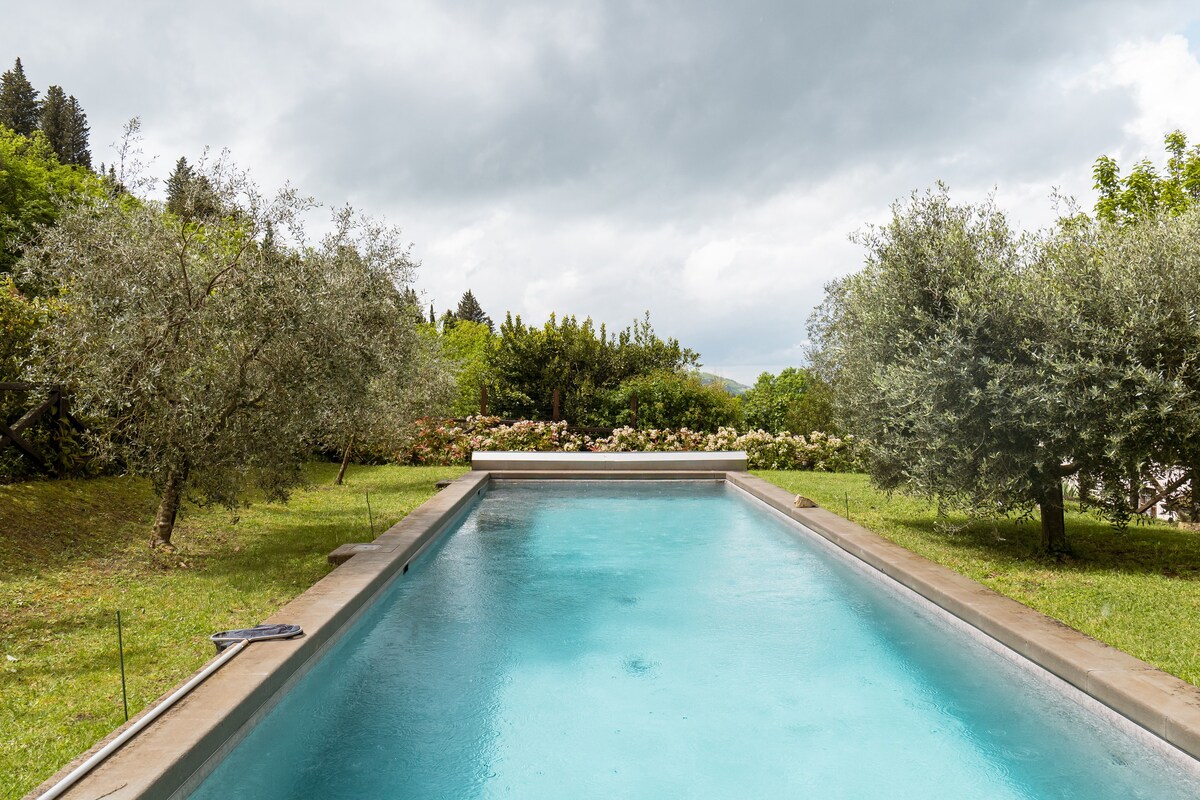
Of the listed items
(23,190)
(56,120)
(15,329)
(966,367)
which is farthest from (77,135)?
(966,367)

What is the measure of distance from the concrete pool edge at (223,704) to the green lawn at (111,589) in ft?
1.00

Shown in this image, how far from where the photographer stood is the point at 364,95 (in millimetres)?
11930

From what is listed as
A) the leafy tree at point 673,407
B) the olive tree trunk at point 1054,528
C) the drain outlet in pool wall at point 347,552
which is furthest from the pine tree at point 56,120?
the olive tree trunk at point 1054,528

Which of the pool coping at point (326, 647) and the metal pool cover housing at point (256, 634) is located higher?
the metal pool cover housing at point (256, 634)

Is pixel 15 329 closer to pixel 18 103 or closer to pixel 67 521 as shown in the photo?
pixel 67 521

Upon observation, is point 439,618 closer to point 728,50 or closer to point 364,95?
point 364,95

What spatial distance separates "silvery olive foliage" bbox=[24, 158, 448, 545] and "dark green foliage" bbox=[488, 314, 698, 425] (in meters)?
14.1

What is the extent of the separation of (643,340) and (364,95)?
45.4ft

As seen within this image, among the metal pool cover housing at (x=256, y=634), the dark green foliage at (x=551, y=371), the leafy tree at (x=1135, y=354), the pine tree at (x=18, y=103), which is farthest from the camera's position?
the pine tree at (x=18, y=103)

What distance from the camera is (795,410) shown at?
65.5ft

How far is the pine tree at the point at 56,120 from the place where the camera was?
53.9 metres

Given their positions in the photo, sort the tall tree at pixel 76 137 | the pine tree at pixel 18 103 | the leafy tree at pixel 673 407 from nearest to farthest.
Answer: the leafy tree at pixel 673 407
the pine tree at pixel 18 103
the tall tree at pixel 76 137

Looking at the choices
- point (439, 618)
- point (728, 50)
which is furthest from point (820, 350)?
point (439, 618)

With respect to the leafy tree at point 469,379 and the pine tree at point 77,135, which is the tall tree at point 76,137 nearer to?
the pine tree at point 77,135
